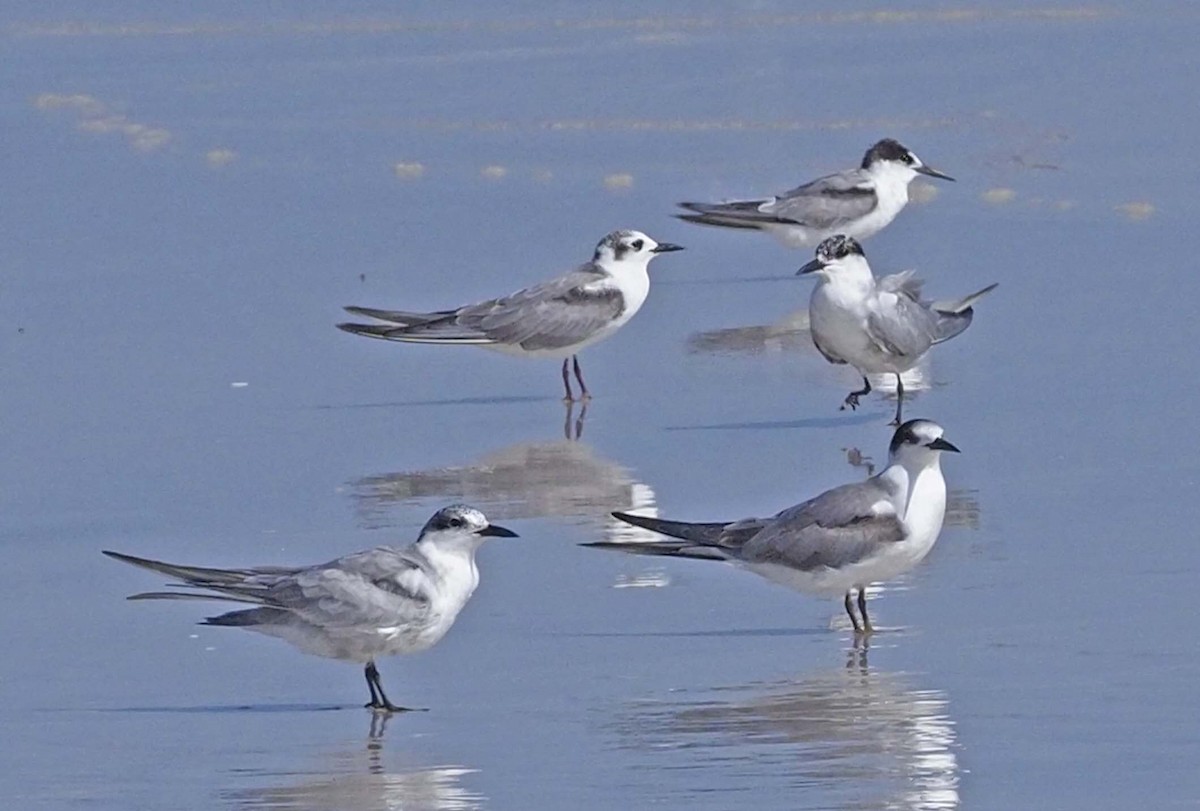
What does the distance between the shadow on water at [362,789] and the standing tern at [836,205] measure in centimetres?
633

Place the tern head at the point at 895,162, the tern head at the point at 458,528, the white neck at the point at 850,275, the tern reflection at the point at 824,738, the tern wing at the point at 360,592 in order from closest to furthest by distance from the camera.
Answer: the tern reflection at the point at 824,738 < the tern wing at the point at 360,592 < the tern head at the point at 458,528 < the white neck at the point at 850,275 < the tern head at the point at 895,162

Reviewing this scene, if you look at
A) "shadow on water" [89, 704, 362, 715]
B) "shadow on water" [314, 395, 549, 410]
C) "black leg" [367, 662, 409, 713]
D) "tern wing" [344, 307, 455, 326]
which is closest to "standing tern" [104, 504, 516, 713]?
"black leg" [367, 662, 409, 713]

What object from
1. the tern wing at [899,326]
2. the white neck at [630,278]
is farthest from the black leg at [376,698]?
the white neck at [630,278]

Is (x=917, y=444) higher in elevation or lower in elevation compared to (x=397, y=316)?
lower

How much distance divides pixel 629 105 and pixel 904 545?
8250 millimetres

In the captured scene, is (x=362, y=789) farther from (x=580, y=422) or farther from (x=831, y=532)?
(x=580, y=422)

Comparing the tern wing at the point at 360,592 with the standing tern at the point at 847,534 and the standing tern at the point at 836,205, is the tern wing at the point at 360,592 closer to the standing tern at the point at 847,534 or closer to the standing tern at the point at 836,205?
the standing tern at the point at 847,534

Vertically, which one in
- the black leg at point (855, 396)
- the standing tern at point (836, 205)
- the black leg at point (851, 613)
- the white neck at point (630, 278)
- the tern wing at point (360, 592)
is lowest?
the black leg at point (851, 613)

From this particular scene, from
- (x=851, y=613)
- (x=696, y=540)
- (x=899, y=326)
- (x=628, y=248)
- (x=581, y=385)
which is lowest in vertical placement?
(x=851, y=613)

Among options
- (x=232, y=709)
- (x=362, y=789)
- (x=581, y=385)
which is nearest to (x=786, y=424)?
(x=581, y=385)

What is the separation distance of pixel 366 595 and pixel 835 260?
3609mm

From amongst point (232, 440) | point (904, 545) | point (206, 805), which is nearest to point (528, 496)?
point (232, 440)

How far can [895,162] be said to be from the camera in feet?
40.1

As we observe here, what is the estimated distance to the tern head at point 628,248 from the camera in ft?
34.0
